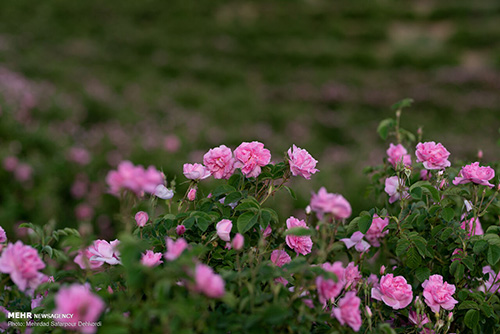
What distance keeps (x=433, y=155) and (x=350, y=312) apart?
2.31 ft

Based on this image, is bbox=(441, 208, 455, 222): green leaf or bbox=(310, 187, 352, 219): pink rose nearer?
bbox=(310, 187, 352, 219): pink rose

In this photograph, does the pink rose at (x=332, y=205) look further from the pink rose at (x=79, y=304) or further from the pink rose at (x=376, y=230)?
the pink rose at (x=376, y=230)

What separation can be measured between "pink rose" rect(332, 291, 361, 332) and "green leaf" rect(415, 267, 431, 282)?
487 millimetres

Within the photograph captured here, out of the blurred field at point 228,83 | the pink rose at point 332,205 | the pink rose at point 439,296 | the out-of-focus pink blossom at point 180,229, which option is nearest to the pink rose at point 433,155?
the pink rose at point 439,296

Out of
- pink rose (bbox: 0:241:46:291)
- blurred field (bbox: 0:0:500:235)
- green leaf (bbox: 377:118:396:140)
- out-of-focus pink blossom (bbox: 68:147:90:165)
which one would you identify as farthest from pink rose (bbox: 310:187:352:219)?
out-of-focus pink blossom (bbox: 68:147:90:165)

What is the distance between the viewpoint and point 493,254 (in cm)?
137

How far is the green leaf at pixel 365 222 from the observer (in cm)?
138

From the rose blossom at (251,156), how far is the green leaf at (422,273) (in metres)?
0.68

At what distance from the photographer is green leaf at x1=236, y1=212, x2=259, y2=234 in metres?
1.30

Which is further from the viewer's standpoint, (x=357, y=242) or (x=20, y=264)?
(x=357, y=242)

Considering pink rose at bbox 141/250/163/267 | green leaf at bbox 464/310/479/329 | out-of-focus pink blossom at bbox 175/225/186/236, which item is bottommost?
green leaf at bbox 464/310/479/329

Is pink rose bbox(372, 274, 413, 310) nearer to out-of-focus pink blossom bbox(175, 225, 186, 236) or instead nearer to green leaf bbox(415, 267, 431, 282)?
green leaf bbox(415, 267, 431, 282)

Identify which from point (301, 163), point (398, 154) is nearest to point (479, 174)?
point (398, 154)

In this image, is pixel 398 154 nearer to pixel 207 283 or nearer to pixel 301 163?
pixel 301 163
